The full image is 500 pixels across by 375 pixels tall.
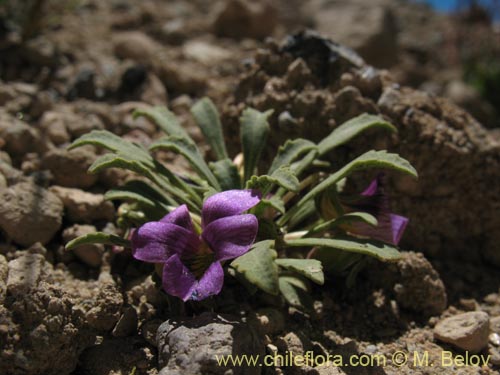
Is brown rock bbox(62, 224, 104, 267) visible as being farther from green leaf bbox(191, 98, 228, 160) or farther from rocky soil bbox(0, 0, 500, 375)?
green leaf bbox(191, 98, 228, 160)

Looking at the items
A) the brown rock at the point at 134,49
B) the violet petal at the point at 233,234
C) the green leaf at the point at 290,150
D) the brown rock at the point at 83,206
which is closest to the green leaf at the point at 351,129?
the green leaf at the point at 290,150

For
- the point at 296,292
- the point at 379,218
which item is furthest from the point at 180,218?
the point at 379,218

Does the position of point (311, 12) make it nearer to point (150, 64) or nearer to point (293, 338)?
point (150, 64)

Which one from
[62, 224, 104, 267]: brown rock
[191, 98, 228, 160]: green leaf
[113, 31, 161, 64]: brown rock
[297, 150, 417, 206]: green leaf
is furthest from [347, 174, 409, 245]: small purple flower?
[113, 31, 161, 64]: brown rock

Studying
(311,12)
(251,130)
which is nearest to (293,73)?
(251,130)

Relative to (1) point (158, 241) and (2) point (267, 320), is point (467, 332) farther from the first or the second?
(1) point (158, 241)

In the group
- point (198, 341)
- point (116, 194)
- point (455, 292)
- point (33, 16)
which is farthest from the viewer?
point (33, 16)
